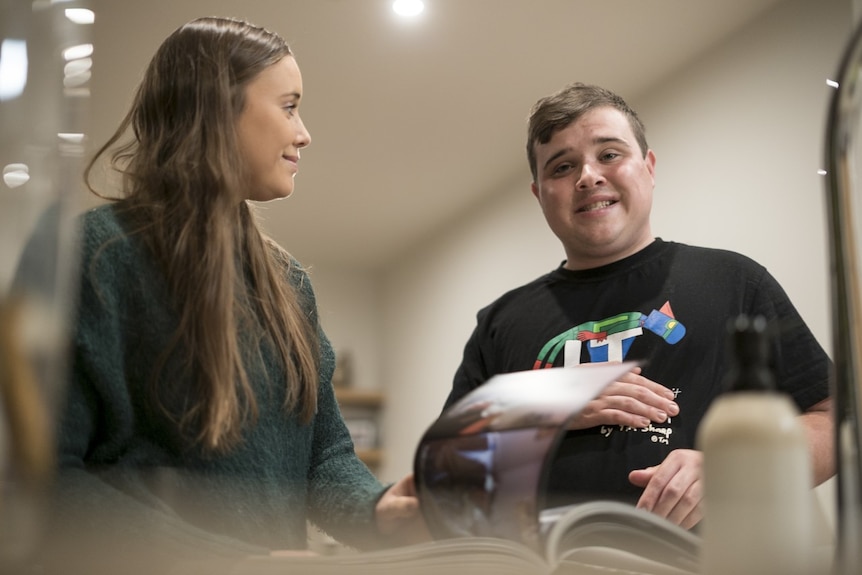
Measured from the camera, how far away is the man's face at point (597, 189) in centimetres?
146

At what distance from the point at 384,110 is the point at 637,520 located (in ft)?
8.68

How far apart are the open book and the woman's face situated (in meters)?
0.52

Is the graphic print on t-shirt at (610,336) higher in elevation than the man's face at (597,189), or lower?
lower

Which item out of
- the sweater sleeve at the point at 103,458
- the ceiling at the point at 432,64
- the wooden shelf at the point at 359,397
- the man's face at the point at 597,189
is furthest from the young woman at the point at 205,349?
the wooden shelf at the point at 359,397

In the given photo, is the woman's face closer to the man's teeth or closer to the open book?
the open book

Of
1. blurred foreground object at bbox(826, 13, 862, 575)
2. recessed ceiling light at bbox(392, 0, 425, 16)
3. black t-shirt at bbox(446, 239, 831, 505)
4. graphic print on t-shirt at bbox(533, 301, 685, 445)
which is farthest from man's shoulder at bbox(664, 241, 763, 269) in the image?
recessed ceiling light at bbox(392, 0, 425, 16)

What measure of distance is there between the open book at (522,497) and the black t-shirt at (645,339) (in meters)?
0.65

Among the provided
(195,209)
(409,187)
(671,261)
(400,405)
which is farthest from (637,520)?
(400,405)

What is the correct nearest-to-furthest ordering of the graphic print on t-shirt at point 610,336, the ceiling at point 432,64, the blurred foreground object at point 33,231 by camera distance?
the blurred foreground object at point 33,231, the graphic print on t-shirt at point 610,336, the ceiling at point 432,64

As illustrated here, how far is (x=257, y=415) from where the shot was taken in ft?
2.76

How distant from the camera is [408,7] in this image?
2.48m

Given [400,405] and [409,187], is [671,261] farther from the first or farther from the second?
[400,405]

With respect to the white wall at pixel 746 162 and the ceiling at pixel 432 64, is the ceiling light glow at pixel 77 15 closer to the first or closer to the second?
the white wall at pixel 746 162

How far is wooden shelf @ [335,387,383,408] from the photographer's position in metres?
4.83
